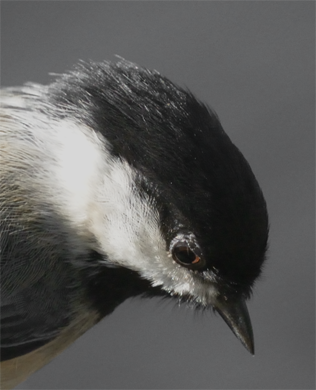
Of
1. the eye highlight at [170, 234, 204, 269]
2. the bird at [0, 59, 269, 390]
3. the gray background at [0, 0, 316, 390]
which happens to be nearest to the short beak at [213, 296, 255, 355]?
the bird at [0, 59, 269, 390]

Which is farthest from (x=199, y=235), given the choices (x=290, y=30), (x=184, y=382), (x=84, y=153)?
(x=290, y=30)

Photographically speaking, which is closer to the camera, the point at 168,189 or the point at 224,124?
the point at 168,189

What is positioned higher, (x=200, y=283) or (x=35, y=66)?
(x=35, y=66)

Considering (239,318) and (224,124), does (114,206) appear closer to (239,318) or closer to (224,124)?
(239,318)

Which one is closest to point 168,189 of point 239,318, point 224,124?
point 239,318

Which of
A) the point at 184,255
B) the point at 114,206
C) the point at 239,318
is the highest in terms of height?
the point at 114,206

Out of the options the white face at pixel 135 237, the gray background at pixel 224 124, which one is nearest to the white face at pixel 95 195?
the white face at pixel 135 237

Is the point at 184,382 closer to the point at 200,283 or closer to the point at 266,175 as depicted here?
the point at 266,175
